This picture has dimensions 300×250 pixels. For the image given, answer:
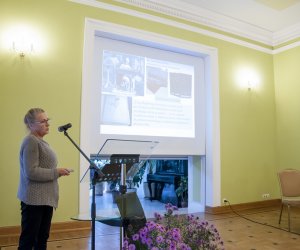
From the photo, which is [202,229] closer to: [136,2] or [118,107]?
[118,107]

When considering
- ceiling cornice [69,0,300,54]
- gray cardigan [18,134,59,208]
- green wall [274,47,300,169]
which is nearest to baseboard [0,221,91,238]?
gray cardigan [18,134,59,208]

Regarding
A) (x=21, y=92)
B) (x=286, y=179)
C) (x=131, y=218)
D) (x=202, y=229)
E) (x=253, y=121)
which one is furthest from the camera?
(x=253, y=121)

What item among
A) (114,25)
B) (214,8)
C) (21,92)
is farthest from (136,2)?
(21,92)

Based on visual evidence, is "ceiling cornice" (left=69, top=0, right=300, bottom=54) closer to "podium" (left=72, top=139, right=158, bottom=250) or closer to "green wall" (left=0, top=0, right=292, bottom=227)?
"green wall" (left=0, top=0, right=292, bottom=227)

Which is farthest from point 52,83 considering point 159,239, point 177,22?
point 159,239

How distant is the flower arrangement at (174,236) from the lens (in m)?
1.23

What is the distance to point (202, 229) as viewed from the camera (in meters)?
1.34

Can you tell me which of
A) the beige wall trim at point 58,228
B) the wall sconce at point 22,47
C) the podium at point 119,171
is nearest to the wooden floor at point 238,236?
the beige wall trim at point 58,228

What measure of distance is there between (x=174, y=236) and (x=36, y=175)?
113 cm

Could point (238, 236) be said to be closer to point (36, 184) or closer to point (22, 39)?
point (36, 184)

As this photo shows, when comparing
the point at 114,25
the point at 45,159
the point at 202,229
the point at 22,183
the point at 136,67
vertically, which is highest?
the point at 114,25

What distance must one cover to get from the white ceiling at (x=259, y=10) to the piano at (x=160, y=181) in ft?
9.83

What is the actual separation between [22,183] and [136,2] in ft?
10.0

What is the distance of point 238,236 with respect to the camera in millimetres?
3354
